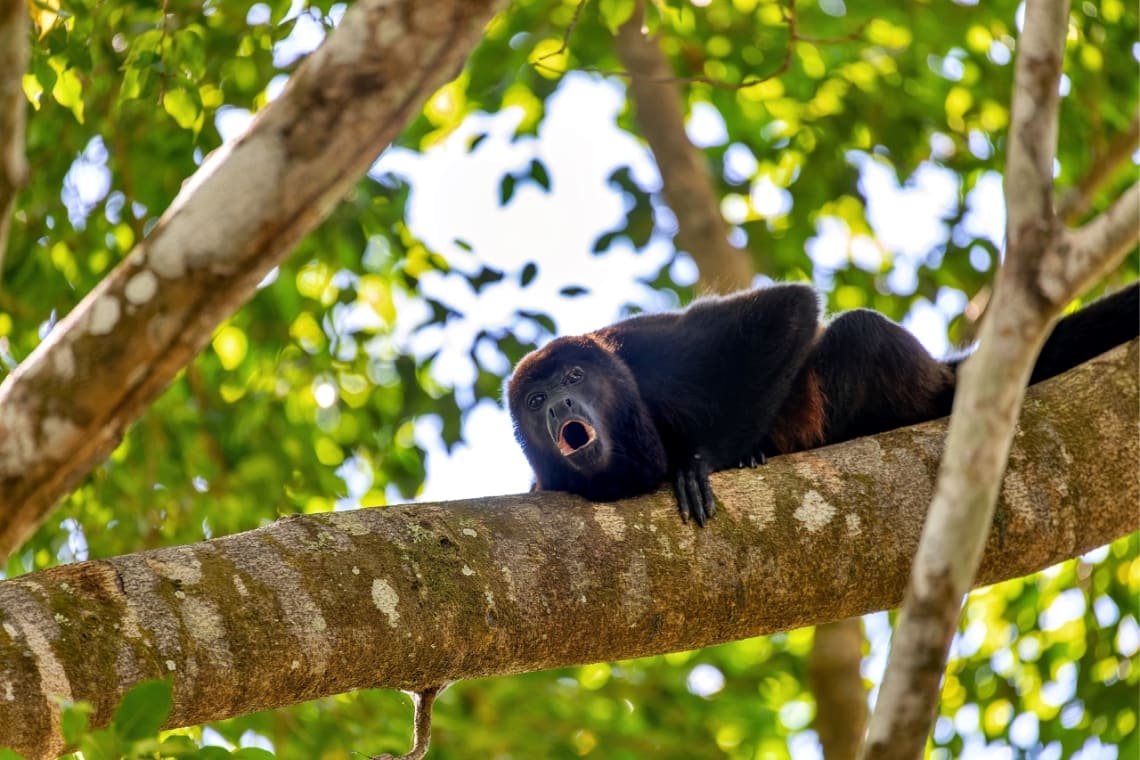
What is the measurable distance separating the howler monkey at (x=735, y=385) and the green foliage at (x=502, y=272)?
1.58 ft

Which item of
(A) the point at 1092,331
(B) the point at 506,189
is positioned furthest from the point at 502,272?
(A) the point at 1092,331

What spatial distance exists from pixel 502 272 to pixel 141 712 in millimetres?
3241

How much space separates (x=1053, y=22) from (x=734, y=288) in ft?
11.3

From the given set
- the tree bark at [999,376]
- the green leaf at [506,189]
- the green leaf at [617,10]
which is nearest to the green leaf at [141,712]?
the tree bark at [999,376]

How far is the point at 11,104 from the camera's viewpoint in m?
1.65

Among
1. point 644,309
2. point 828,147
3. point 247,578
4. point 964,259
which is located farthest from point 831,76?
point 247,578

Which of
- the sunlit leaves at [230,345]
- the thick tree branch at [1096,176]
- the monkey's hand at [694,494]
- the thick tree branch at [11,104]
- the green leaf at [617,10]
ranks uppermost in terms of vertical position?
the thick tree branch at [11,104]

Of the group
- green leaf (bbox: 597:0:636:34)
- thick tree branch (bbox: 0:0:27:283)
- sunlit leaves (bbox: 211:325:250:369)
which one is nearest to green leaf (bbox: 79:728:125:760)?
thick tree branch (bbox: 0:0:27:283)

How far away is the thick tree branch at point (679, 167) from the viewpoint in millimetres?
5457

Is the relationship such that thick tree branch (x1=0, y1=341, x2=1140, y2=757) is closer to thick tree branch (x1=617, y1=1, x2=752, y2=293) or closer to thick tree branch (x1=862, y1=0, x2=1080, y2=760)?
thick tree branch (x1=862, y1=0, x2=1080, y2=760)

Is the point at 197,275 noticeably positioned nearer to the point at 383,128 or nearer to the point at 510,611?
the point at 383,128

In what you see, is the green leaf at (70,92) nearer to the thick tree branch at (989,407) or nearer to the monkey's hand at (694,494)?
the monkey's hand at (694,494)

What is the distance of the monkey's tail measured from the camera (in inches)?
147

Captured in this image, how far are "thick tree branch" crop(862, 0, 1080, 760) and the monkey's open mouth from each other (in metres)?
2.15
